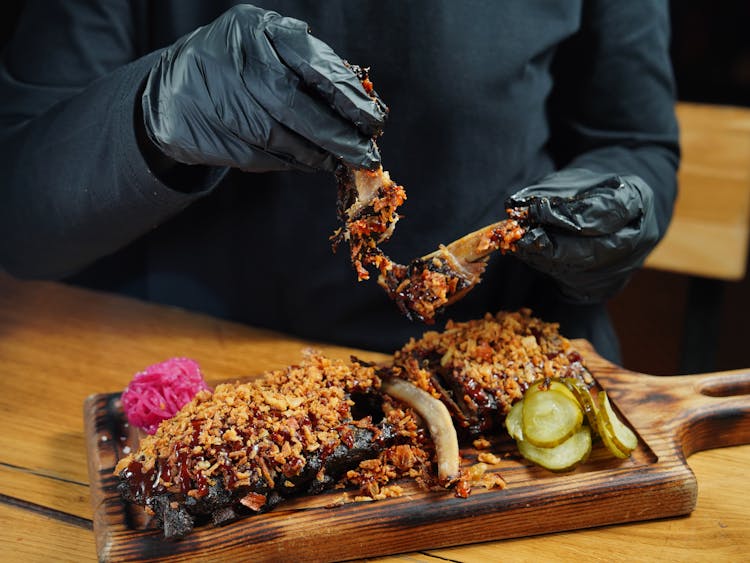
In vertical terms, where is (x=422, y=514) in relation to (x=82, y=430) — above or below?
below

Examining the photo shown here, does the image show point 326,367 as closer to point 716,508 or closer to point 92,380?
point 92,380

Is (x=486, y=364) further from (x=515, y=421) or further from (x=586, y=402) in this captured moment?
(x=586, y=402)

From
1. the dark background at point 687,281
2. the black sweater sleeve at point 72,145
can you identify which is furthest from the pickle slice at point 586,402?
the dark background at point 687,281

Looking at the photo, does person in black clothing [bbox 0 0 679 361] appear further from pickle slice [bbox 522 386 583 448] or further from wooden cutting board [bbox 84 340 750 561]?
wooden cutting board [bbox 84 340 750 561]

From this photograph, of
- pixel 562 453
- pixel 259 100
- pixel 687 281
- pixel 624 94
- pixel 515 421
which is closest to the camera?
pixel 259 100

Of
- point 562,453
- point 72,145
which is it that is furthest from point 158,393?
point 562,453

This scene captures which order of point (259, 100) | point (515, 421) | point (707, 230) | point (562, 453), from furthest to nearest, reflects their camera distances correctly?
point (707, 230), point (515, 421), point (562, 453), point (259, 100)

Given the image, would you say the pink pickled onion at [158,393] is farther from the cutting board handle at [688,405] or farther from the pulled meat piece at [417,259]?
the cutting board handle at [688,405]
